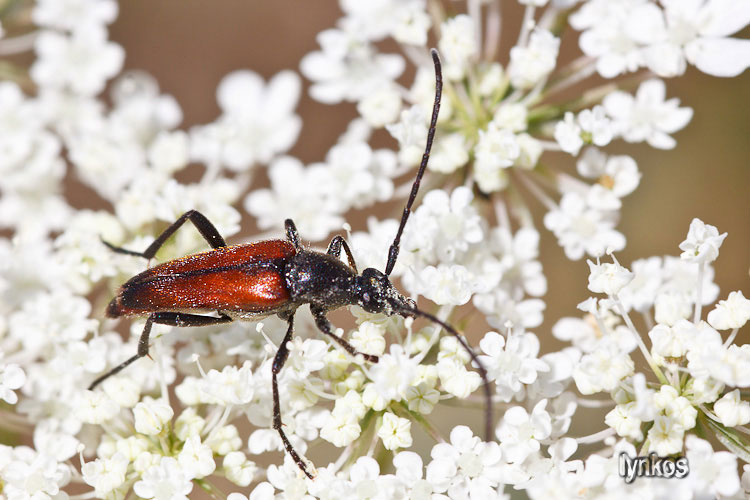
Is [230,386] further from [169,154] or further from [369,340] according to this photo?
[169,154]

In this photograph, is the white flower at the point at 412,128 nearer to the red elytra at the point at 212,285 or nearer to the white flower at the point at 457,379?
the red elytra at the point at 212,285

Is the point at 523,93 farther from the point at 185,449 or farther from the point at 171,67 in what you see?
the point at 171,67


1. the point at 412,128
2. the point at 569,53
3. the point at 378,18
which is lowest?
the point at 412,128

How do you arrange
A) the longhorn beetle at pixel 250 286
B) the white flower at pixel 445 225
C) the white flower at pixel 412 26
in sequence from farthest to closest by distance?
the white flower at pixel 412 26 → the white flower at pixel 445 225 → the longhorn beetle at pixel 250 286

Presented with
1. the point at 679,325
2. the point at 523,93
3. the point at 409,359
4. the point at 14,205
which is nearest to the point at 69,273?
the point at 14,205

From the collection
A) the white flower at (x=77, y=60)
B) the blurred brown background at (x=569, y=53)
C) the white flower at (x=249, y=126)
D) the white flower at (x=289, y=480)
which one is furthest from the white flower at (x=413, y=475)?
the white flower at (x=77, y=60)

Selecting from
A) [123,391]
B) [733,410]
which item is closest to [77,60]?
[123,391]

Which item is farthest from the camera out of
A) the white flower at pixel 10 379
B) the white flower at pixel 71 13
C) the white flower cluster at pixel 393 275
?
the white flower at pixel 71 13
